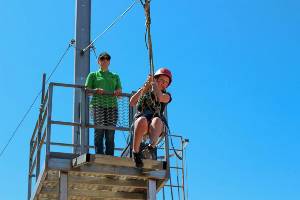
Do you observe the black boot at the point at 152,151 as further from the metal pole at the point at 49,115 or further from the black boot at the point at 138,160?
the metal pole at the point at 49,115

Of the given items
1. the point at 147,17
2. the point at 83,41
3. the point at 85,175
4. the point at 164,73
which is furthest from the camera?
the point at 83,41

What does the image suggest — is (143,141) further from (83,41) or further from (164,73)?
(83,41)

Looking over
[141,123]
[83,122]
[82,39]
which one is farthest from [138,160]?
[82,39]

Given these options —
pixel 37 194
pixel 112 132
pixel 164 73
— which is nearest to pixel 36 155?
pixel 37 194

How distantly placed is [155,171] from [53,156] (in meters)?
1.73

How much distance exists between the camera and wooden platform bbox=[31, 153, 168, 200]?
11.3 metres

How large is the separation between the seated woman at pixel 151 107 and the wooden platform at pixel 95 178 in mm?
414

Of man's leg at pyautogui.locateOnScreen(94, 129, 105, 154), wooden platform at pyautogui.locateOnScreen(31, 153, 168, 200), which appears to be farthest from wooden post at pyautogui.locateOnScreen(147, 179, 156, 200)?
man's leg at pyautogui.locateOnScreen(94, 129, 105, 154)

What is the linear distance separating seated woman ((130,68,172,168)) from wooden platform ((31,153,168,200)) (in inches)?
16.3

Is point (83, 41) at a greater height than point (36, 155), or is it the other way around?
point (83, 41)

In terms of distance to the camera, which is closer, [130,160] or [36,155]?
[130,160]

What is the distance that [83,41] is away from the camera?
14586 mm

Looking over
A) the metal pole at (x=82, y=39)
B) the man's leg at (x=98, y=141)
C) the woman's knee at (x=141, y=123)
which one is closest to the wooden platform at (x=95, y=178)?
the man's leg at (x=98, y=141)

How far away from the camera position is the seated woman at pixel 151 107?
1084 cm
